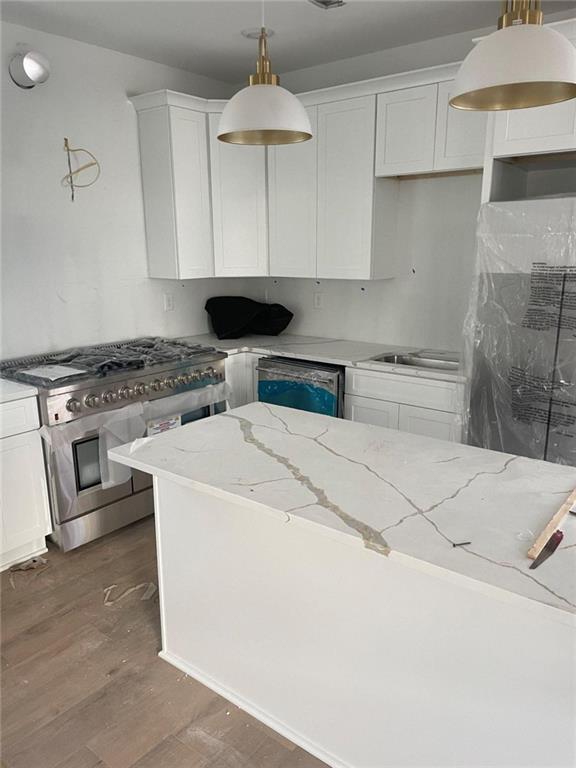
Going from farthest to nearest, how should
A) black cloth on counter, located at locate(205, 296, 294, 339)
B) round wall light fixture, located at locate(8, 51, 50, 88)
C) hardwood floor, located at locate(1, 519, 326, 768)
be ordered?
black cloth on counter, located at locate(205, 296, 294, 339)
round wall light fixture, located at locate(8, 51, 50, 88)
hardwood floor, located at locate(1, 519, 326, 768)

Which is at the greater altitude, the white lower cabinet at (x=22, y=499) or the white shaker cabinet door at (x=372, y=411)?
the white shaker cabinet door at (x=372, y=411)

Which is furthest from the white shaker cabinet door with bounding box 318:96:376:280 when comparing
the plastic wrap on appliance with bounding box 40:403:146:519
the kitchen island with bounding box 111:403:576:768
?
the kitchen island with bounding box 111:403:576:768

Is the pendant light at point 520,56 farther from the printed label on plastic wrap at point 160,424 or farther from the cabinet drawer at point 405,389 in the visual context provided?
the printed label on plastic wrap at point 160,424

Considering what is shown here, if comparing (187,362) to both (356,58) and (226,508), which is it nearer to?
(226,508)

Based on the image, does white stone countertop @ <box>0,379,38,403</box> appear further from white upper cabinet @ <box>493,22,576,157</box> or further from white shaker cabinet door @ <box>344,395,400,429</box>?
white upper cabinet @ <box>493,22,576,157</box>

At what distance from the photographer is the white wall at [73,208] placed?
2992mm

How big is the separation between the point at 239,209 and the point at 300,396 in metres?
1.29

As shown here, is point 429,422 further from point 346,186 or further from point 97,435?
point 97,435

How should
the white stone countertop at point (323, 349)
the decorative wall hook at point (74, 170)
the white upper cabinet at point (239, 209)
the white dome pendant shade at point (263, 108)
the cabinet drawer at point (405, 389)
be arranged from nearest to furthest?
1. the white dome pendant shade at point (263, 108)
2. the cabinet drawer at point (405, 389)
3. the white stone countertop at point (323, 349)
4. the decorative wall hook at point (74, 170)
5. the white upper cabinet at point (239, 209)

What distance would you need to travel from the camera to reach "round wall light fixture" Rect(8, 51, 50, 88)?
2.79 meters

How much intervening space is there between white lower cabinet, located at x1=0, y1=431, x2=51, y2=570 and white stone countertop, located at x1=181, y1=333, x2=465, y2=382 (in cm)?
134

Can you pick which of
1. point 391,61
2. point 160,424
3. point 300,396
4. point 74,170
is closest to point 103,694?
point 160,424

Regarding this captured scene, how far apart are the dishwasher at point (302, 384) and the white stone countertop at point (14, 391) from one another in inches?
55.5

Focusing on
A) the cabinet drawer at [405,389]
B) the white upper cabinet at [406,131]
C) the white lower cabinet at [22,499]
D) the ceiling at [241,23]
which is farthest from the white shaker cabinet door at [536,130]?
the white lower cabinet at [22,499]
